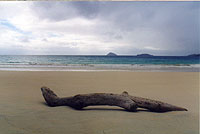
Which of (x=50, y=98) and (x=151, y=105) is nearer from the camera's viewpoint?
(x=151, y=105)

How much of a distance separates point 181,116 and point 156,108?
251 mm

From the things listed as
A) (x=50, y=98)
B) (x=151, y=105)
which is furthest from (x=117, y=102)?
(x=50, y=98)

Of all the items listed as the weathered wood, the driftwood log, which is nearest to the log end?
the driftwood log

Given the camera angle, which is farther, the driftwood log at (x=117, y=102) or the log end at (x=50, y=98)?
the log end at (x=50, y=98)

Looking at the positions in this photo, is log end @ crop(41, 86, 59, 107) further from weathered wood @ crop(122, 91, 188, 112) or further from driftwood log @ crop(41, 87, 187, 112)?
weathered wood @ crop(122, 91, 188, 112)

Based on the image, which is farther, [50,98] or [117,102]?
[50,98]

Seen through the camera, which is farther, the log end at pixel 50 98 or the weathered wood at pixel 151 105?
the log end at pixel 50 98

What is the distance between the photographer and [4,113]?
2.08 metres

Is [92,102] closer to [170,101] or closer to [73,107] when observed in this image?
[73,107]

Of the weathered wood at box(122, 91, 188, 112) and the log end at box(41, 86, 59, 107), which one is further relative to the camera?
the log end at box(41, 86, 59, 107)

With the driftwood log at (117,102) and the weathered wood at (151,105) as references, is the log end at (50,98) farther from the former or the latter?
the weathered wood at (151,105)

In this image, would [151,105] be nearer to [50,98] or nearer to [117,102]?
[117,102]

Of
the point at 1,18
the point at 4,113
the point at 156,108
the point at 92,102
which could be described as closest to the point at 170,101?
the point at 156,108

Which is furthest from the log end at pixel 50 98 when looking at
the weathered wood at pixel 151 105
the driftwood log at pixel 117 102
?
the weathered wood at pixel 151 105
